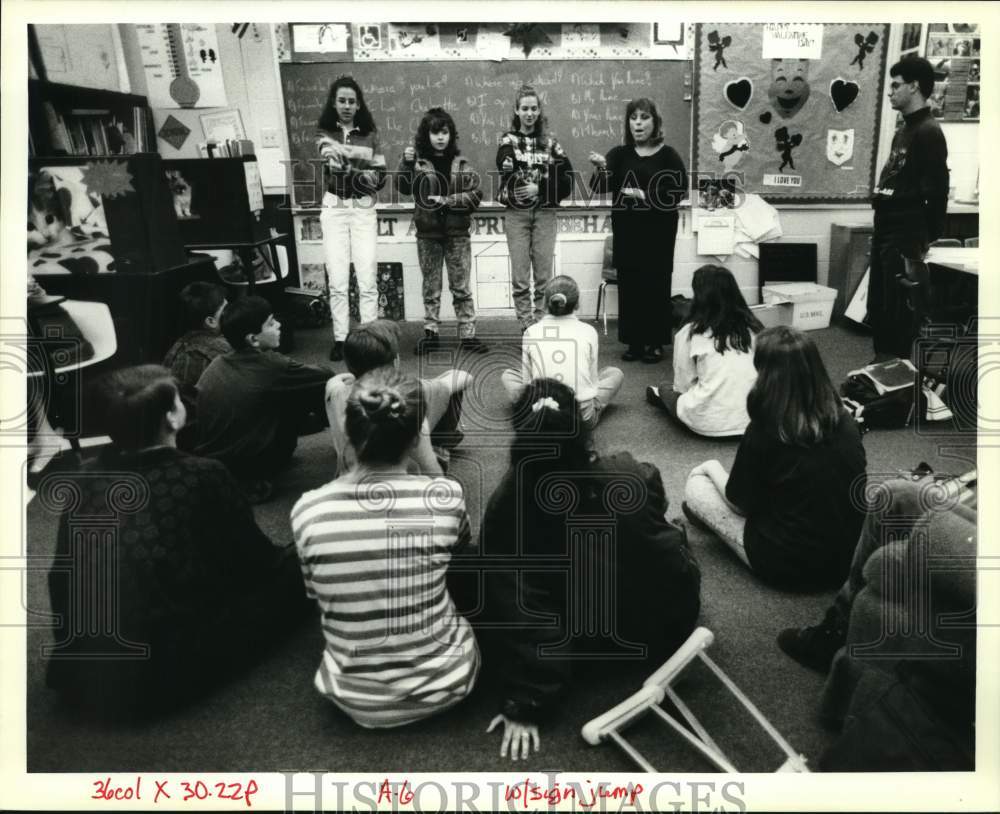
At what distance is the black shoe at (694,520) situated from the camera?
1838 millimetres

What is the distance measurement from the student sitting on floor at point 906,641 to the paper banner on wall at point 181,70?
3719mm

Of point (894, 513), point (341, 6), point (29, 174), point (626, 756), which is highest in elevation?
point (341, 6)

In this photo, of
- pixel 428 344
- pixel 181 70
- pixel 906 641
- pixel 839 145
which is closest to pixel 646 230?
pixel 428 344

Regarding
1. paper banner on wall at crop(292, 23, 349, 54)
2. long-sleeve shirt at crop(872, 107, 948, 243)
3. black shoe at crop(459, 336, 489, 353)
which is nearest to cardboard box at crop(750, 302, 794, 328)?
long-sleeve shirt at crop(872, 107, 948, 243)

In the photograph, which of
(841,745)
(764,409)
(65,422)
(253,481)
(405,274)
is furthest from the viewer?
(405,274)

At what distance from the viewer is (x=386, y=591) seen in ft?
3.86

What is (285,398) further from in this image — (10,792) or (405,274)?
(405,274)

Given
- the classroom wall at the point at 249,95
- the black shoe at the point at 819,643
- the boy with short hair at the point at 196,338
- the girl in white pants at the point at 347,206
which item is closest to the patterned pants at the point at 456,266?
the girl in white pants at the point at 347,206

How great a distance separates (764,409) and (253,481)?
1.45 metres

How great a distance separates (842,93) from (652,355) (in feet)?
6.00

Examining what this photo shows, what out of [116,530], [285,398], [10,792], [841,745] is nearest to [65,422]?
[116,530]

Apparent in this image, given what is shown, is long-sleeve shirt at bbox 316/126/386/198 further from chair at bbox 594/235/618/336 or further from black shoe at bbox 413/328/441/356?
chair at bbox 594/235/618/336

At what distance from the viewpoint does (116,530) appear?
1.26 m

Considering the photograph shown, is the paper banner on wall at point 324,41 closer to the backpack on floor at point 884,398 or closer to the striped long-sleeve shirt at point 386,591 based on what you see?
the backpack on floor at point 884,398
